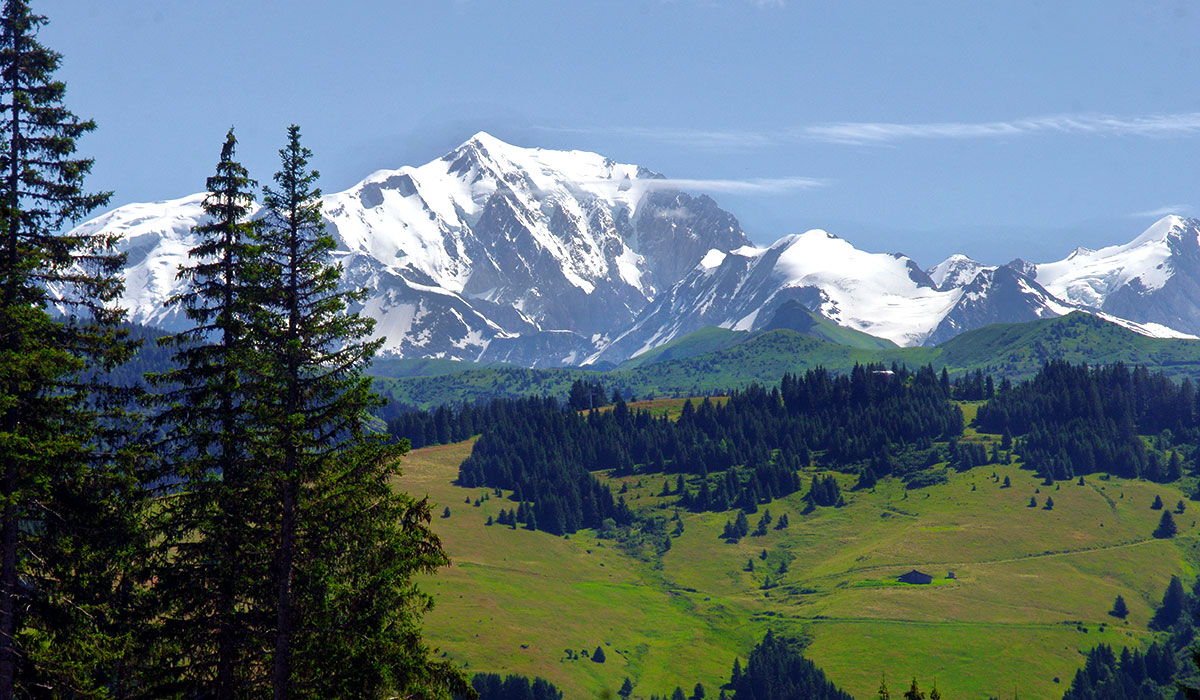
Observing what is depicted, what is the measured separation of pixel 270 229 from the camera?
137 ft

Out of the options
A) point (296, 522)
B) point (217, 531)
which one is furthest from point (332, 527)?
point (217, 531)

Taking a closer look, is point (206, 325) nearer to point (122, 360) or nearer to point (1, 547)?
point (122, 360)

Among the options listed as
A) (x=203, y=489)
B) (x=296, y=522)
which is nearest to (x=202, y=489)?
(x=203, y=489)

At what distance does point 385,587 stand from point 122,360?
13171 mm

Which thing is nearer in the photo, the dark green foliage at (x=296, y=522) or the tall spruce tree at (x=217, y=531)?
the dark green foliage at (x=296, y=522)

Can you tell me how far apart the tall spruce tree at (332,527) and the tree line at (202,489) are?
7 centimetres

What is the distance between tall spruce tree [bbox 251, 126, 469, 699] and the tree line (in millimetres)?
69

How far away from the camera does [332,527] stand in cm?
3744

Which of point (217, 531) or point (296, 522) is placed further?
point (217, 531)

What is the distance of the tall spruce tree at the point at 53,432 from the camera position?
1455 inches

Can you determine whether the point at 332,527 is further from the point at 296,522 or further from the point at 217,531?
the point at 217,531

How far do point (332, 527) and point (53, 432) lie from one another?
32.3 feet

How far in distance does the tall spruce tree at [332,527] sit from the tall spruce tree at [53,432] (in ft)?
19.2

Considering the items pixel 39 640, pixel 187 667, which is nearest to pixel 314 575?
pixel 187 667
